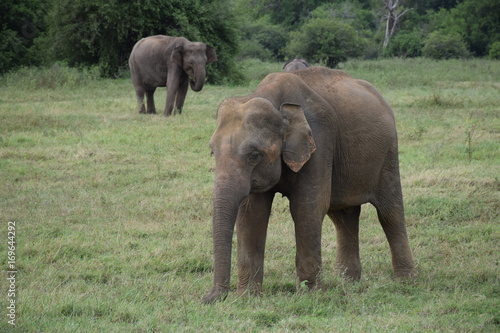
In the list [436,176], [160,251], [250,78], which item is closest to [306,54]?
[250,78]

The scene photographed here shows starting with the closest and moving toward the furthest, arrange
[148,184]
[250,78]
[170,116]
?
[148,184] → [170,116] → [250,78]

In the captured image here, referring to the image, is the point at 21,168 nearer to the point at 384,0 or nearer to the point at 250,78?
the point at 250,78

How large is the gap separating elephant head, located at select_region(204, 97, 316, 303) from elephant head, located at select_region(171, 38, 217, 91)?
11.0m

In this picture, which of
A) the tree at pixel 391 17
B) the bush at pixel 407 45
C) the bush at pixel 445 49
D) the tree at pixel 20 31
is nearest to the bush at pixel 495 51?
the bush at pixel 445 49

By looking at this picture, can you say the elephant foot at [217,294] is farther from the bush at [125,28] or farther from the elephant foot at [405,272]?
the bush at [125,28]

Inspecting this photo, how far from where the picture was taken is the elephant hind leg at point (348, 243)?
6.53 meters

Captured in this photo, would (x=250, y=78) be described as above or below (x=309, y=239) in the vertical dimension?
below

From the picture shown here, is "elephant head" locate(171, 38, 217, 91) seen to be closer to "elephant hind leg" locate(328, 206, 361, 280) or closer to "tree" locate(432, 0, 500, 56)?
"elephant hind leg" locate(328, 206, 361, 280)

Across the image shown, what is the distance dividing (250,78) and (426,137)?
53.2ft

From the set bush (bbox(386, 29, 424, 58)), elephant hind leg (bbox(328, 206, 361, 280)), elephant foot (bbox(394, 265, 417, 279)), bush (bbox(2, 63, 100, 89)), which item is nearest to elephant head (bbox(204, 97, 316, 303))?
elephant hind leg (bbox(328, 206, 361, 280))

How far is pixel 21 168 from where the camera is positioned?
10.4 metres

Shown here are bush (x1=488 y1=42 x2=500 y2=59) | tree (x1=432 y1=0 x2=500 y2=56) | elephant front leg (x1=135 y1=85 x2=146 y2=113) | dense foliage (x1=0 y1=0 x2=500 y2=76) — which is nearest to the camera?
elephant front leg (x1=135 y1=85 x2=146 y2=113)

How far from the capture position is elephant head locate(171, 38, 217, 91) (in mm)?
16416

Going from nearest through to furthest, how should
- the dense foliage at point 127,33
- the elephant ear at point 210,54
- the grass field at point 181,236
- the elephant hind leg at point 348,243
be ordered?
1. the grass field at point 181,236
2. the elephant hind leg at point 348,243
3. the elephant ear at point 210,54
4. the dense foliage at point 127,33
